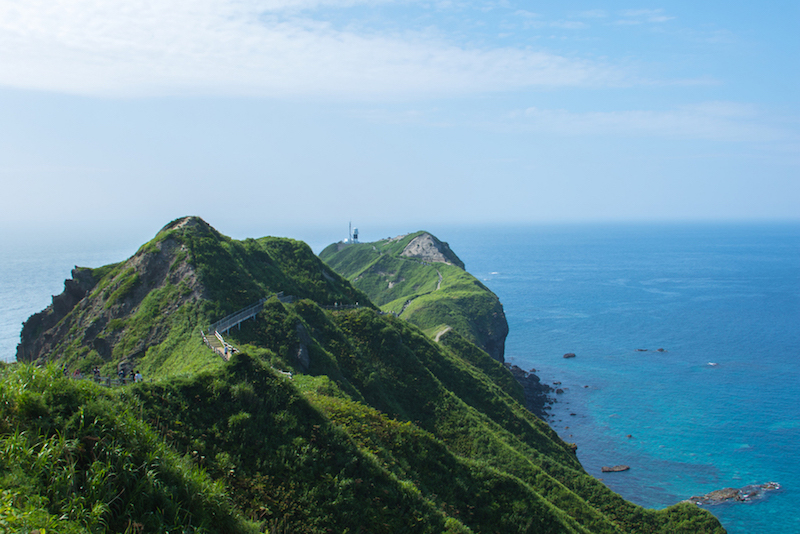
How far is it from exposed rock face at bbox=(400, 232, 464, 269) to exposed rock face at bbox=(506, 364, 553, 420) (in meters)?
67.0

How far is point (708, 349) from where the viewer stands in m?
126

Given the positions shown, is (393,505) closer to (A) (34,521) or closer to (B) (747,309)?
(A) (34,521)

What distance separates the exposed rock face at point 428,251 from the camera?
175 meters

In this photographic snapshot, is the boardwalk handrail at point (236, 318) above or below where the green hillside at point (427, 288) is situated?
above

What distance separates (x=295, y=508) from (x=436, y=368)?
40.3m

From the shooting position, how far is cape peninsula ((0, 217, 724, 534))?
1333 cm

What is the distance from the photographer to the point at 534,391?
3910 inches

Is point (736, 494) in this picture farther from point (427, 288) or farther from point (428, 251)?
point (428, 251)

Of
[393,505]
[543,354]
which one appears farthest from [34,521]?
[543,354]

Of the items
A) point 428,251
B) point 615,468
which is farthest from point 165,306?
point 428,251

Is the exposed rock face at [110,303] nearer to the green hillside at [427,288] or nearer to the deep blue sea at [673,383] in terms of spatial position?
the deep blue sea at [673,383]

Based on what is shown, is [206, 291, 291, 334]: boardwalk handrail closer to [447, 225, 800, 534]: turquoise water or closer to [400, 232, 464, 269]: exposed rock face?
[447, 225, 800, 534]: turquoise water

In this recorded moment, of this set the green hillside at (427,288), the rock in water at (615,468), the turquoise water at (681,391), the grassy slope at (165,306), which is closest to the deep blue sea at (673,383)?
the turquoise water at (681,391)

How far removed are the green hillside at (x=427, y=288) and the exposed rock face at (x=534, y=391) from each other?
6.89 m
